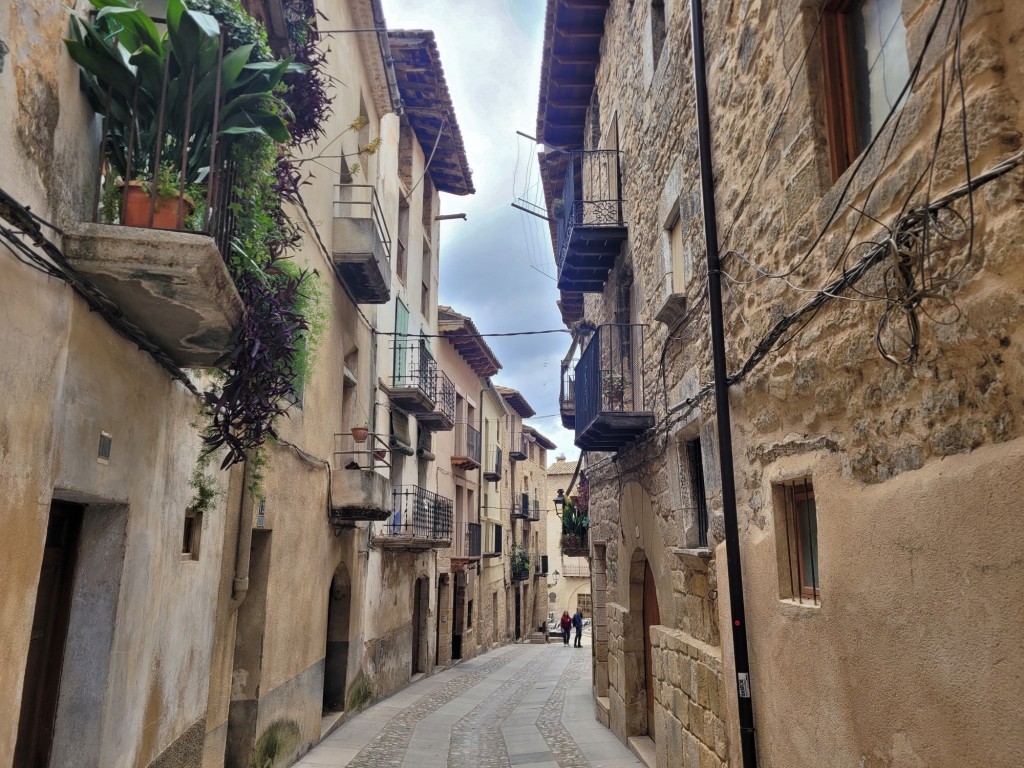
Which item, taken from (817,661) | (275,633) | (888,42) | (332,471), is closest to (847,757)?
(817,661)

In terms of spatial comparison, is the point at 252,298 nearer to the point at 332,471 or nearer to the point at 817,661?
the point at 817,661

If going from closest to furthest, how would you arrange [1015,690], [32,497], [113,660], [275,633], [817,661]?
[1015,690]
[32,497]
[817,661]
[113,660]
[275,633]

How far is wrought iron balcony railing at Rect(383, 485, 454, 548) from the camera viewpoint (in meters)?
14.7

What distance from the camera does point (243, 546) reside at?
6891 millimetres

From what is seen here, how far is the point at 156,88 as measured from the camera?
400 centimetres

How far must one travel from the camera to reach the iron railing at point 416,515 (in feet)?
49.8

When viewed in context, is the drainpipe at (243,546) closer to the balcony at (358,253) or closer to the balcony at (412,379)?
the balcony at (358,253)

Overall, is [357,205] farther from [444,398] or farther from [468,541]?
[468,541]

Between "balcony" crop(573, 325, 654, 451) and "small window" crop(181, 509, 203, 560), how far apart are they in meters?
3.88

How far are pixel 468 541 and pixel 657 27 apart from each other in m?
17.7

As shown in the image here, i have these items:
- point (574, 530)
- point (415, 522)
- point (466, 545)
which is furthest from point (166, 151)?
point (466, 545)

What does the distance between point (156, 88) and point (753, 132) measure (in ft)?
11.6

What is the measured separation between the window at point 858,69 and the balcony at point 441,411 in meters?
13.1

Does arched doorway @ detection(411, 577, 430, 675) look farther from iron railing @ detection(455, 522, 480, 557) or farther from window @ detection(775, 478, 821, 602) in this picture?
window @ detection(775, 478, 821, 602)
